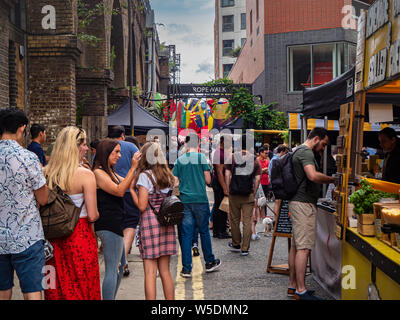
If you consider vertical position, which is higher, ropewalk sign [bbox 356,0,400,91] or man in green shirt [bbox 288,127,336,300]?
ropewalk sign [bbox 356,0,400,91]

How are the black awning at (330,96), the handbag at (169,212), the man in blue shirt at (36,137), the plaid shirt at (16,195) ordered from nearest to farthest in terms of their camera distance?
the plaid shirt at (16,195) < the handbag at (169,212) < the black awning at (330,96) < the man in blue shirt at (36,137)

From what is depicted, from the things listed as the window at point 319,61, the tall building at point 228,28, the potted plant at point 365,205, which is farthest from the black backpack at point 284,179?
the tall building at point 228,28

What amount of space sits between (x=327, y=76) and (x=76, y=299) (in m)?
23.0

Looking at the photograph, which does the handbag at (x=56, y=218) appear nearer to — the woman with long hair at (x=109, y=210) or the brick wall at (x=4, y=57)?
the woman with long hair at (x=109, y=210)

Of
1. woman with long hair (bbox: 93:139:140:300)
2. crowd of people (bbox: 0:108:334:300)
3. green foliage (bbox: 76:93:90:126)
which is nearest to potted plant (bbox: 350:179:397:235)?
crowd of people (bbox: 0:108:334:300)

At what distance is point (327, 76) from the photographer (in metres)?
25.2

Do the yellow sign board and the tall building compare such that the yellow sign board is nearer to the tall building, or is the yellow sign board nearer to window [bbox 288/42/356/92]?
window [bbox 288/42/356/92]

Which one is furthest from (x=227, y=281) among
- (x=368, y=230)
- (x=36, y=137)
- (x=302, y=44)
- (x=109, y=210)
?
(x=302, y=44)

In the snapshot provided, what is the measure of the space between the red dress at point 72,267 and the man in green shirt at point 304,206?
2.62 meters

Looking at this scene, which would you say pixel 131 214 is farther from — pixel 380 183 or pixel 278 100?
pixel 278 100

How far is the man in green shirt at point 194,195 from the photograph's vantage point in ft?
23.8

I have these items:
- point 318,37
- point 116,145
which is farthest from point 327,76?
point 116,145

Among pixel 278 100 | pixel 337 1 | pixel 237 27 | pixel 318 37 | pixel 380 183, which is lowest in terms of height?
pixel 380 183

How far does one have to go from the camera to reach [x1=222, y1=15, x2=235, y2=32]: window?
7581cm
